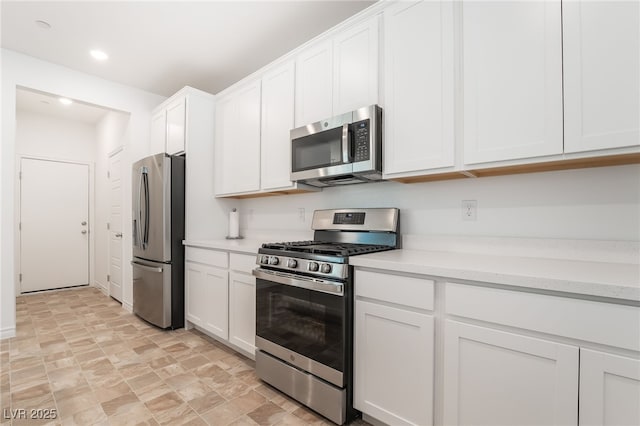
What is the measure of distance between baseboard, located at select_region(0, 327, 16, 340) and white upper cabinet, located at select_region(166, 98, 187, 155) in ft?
7.32

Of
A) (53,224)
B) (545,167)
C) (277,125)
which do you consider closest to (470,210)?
(545,167)

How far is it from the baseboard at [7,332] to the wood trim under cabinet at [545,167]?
12.5 feet

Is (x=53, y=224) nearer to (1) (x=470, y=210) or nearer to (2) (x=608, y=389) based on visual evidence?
(1) (x=470, y=210)

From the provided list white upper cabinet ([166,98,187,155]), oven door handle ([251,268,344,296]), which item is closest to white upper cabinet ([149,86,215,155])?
white upper cabinet ([166,98,187,155])

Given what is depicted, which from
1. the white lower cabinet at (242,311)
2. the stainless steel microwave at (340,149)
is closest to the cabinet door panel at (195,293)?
the white lower cabinet at (242,311)

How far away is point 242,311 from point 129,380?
0.86 meters

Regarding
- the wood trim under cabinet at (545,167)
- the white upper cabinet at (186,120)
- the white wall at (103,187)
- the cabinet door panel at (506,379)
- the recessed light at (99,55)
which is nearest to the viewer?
the cabinet door panel at (506,379)

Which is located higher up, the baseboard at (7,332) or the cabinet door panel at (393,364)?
the cabinet door panel at (393,364)

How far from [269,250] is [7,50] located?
11.0ft

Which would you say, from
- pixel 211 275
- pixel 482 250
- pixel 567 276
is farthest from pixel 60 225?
pixel 567 276

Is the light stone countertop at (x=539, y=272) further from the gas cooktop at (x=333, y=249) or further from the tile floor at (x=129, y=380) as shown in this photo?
the tile floor at (x=129, y=380)

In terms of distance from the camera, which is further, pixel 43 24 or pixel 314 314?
pixel 43 24

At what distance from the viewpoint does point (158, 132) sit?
12.0ft

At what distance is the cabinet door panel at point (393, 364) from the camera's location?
1415 mm
